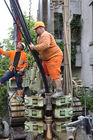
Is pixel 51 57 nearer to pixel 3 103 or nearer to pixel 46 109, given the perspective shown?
pixel 46 109

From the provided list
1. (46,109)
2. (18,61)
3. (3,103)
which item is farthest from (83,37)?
(46,109)

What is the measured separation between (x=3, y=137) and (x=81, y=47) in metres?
7.35

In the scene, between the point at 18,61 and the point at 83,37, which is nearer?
the point at 18,61

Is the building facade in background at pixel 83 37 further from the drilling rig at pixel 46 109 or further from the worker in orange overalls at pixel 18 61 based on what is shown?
the drilling rig at pixel 46 109

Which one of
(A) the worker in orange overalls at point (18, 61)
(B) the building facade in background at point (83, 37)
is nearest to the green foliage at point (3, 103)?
(A) the worker in orange overalls at point (18, 61)

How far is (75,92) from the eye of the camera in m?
5.99

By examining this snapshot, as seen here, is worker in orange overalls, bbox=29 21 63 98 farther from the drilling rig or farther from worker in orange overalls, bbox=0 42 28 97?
worker in orange overalls, bbox=0 42 28 97

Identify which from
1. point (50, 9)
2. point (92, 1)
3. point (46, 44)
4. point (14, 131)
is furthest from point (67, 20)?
point (92, 1)

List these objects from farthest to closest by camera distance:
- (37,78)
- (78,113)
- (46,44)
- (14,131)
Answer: (78,113) → (14,131) → (37,78) → (46,44)

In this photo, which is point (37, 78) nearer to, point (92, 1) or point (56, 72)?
point (56, 72)

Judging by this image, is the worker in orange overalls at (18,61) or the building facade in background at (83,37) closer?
the worker in orange overalls at (18,61)

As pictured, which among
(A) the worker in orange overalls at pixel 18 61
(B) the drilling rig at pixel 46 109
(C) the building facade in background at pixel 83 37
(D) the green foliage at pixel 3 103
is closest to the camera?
(B) the drilling rig at pixel 46 109

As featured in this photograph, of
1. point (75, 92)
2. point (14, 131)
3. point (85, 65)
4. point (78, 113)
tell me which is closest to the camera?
point (14, 131)

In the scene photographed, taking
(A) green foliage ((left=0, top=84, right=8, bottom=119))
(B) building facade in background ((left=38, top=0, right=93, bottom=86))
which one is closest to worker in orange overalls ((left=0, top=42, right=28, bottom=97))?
(A) green foliage ((left=0, top=84, right=8, bottom=119))
